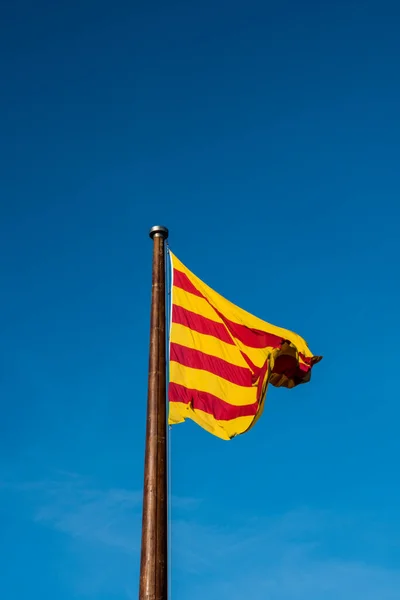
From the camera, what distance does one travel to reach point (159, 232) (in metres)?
11.5

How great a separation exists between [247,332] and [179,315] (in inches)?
73.8

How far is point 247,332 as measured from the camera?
42.8 ft

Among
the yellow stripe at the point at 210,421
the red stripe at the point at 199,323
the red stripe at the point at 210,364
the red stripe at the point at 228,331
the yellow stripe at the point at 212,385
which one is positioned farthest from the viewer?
the red stripe at the point at 228,331

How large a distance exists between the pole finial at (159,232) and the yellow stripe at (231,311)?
2.58 ft

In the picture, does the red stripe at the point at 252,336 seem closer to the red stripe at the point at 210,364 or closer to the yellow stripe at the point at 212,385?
the red stripe at the point at 210,364

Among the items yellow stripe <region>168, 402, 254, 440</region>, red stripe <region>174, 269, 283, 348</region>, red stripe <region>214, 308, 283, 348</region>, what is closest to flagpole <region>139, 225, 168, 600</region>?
yellow stripe <region>168, 402, 254, 440</region>

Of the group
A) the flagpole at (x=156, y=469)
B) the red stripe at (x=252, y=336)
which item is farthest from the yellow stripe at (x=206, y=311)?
the flagpole at (x=156, y=469)

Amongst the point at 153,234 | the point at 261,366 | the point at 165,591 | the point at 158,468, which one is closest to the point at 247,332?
the point at 261,366

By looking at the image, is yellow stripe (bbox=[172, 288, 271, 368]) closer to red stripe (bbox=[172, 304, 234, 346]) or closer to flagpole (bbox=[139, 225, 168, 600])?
red stripe (bbox=[172, 304, 234, 346])

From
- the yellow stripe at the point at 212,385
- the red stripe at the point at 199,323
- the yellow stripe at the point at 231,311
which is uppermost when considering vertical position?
the yellow stripe at the point at 231,311

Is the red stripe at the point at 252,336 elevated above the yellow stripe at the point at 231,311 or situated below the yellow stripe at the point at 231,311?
below

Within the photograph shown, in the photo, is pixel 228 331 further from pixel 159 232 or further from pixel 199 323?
pixel 159 232

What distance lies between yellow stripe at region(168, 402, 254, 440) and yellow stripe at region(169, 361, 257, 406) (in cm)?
38

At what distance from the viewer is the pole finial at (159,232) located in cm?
1155
